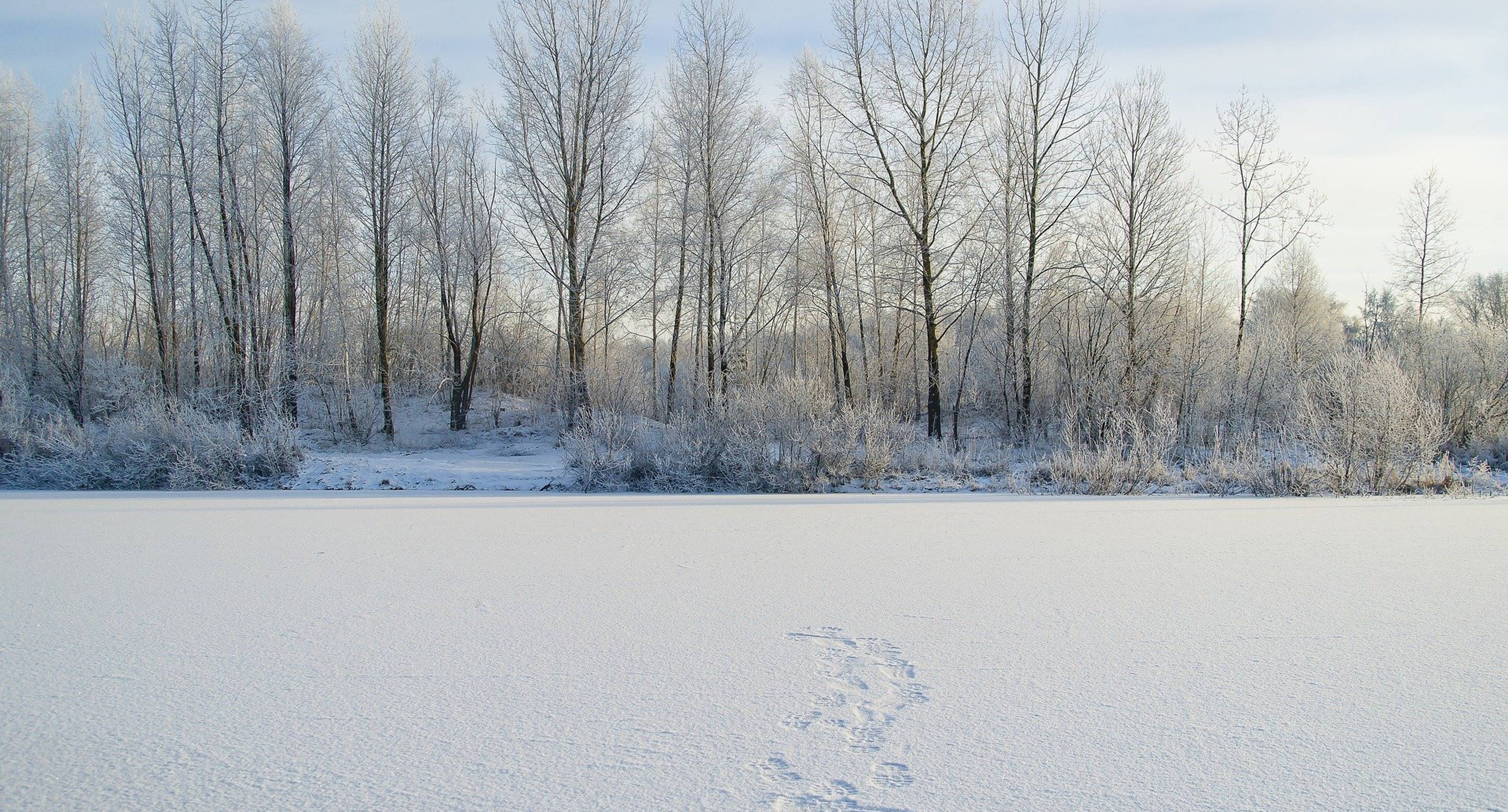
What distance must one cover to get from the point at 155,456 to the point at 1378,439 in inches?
767

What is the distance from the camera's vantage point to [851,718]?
2.71 metres

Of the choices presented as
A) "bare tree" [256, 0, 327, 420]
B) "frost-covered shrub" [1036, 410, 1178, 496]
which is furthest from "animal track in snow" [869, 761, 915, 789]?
"bare tree" [256, 0, 327, 420]

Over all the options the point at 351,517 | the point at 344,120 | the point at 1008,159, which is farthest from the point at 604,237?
the point at 351,517

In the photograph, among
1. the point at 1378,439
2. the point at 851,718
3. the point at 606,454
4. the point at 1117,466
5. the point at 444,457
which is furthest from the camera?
the point at 444,457

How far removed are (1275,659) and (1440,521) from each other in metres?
5.82

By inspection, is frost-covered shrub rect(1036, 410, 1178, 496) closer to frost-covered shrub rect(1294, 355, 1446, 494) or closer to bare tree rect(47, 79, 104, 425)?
frost-covered shrub rect(1294, 355, 1446, 494)

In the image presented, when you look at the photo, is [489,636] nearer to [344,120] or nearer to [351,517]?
[351,517]

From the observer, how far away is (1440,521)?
23.9 ft

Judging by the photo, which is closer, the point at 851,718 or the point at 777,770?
the point at 777,770

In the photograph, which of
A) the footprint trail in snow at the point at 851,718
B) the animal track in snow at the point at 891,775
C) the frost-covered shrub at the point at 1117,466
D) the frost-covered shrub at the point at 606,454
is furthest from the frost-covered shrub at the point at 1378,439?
the animal track in snow at the point at 891,775

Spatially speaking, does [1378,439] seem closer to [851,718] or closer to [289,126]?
[851,718]

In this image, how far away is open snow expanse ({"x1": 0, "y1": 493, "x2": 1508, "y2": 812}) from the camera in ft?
7.34

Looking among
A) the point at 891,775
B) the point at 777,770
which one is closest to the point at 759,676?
the point at 777,770

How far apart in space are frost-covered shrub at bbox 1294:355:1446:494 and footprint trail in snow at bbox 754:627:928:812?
11.3 m
